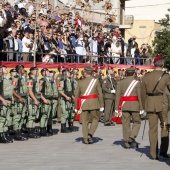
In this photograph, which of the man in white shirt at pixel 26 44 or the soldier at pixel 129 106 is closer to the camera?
the soldier at pixel 129 106

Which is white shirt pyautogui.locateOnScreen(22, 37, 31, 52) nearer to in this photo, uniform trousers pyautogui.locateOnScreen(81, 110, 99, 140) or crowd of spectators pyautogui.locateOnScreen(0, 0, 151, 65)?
crowd of spectators pyautogui.locateOnScreen(0, 0, 151, 65)

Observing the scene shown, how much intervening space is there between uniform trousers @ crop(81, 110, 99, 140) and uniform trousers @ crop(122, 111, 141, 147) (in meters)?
1.09

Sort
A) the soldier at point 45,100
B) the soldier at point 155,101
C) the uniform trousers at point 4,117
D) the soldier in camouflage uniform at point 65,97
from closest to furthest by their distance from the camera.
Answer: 1. the soldier at point 155,101
2. the uniform trousers at point 4,117
3. the soldier at point 45,100
4. the soldier in camouflage uniform at point 65,97

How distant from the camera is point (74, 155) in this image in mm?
15922

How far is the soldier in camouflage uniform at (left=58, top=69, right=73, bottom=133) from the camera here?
21.7m

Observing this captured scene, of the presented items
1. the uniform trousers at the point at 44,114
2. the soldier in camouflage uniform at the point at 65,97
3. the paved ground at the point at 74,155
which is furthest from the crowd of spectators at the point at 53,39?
the paved ground at the point at 74,155

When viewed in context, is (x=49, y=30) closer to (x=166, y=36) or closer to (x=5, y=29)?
(x=5, y=29)

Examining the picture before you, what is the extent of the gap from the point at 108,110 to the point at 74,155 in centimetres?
1096

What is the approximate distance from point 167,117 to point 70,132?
26.9ft

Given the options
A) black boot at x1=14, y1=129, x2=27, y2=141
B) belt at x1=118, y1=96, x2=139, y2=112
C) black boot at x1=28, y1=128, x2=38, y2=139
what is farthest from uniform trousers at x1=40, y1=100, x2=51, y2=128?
belt at x1=118, y1=96, x2=139, y2=112

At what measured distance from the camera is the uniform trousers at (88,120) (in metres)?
18.2

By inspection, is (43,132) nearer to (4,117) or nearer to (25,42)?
(4,117)

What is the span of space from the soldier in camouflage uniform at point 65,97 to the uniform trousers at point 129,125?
4.42 metres

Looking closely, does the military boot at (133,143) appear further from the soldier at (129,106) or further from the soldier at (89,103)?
the soldier at (89,103)
